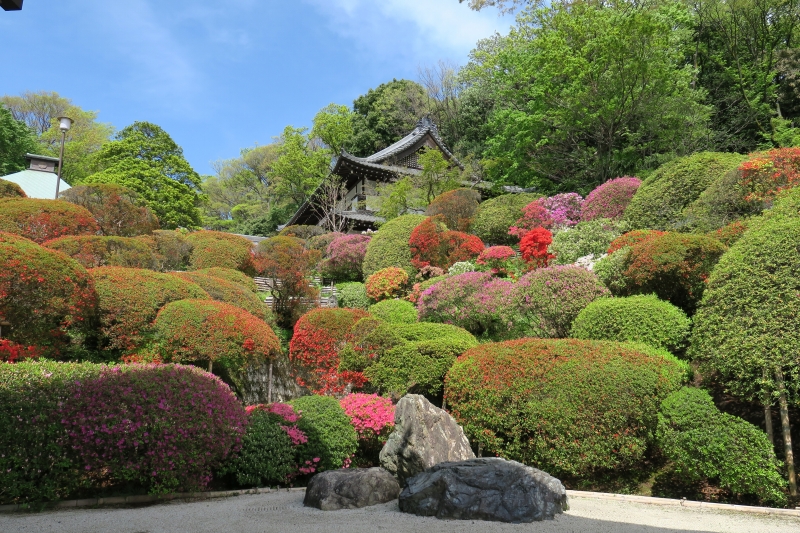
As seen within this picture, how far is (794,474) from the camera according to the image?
19.3 feet

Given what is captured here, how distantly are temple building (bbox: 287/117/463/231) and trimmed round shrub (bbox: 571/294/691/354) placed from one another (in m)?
17.2

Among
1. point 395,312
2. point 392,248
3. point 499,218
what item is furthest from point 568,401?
point 499,218

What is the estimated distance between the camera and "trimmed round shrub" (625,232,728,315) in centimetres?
913

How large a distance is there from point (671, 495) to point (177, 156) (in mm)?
28642

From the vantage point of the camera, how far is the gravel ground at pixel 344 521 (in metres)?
4.67

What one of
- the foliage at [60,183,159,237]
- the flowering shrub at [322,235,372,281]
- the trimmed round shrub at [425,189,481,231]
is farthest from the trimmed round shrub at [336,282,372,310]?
the foliage at [60,183,159,237]

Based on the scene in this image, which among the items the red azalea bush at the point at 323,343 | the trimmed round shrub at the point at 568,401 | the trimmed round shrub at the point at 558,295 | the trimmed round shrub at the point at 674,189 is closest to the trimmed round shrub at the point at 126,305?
the red azalea bush at the point at 323,343

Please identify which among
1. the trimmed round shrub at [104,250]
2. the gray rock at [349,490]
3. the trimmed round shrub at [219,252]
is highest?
the trimmed round shrub at [219,252]

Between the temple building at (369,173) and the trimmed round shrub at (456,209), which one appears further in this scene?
the temple building at (369,173)

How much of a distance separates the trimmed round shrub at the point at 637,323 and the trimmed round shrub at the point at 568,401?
0.54 m

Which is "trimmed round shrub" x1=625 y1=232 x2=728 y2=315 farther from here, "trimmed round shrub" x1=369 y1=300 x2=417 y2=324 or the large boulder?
"trimmed round shrub" x1=369 y1=300 x2=417 y2=324

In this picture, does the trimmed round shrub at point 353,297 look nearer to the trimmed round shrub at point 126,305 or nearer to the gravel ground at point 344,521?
the trimmed round shrub at point 126,305

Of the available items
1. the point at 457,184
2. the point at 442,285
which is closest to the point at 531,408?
the point at 442,285

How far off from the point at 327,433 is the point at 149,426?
252 cm
